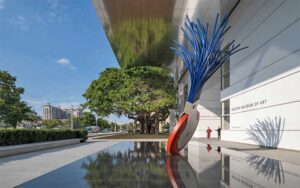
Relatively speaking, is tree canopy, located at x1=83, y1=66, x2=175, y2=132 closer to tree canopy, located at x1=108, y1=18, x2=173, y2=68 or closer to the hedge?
tree canopy, located at x1=108, y1=18, x2=173, y2=68

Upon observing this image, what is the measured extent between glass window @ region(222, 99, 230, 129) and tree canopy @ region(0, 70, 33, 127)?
1698 cm

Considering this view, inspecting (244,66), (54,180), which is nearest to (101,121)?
(244,66)

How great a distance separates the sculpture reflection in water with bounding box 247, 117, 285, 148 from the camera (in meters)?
14.6

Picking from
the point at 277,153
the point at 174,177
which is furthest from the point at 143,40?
the point at 174,177

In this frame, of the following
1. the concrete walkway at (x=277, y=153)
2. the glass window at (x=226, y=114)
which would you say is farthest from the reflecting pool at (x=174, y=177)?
the glass window at (x=226, y=114)

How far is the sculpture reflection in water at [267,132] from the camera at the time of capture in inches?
573

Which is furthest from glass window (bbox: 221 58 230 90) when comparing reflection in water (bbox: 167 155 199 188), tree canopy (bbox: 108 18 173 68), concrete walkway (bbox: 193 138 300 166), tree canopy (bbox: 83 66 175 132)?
reflection in water (bbox: 167 155 199 188)

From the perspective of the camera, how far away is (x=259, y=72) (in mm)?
16891

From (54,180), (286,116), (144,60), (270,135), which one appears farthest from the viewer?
(144,60)

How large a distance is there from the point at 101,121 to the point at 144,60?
61.5 metres

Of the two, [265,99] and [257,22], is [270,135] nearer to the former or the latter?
[265,99]

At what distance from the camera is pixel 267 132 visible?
1583cm

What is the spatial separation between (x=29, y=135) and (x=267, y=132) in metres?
12.7

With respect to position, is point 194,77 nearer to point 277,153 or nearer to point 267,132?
point 277,153
